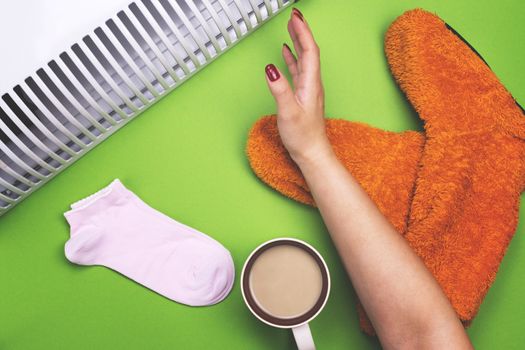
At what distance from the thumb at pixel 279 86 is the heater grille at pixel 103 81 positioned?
5.6 inches

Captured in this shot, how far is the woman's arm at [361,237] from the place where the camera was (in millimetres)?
741

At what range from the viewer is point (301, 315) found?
69 centimetres

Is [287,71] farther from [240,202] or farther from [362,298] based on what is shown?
[362,298]

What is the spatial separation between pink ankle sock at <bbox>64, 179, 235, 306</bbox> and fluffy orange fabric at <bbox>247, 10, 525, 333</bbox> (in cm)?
18

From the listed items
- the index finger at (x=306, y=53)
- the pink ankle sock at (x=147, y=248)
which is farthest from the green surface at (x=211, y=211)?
the index finger at (x=306, y=53)

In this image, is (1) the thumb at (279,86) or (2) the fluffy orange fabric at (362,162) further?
(2) the fluffy orange fabric at (362,162)

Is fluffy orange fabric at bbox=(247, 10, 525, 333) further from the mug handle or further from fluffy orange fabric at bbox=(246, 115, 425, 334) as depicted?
the mug handle

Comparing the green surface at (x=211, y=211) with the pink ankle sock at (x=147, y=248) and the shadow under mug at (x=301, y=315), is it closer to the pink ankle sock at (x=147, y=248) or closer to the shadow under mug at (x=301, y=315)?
the pink ankle sock at (x=147, y=248)

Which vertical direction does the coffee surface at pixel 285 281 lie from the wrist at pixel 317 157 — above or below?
below

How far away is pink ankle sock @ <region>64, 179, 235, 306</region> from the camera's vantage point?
85 centimetres

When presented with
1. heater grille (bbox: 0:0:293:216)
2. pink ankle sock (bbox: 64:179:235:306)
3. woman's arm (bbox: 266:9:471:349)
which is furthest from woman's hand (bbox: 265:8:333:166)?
pink ankle sock (bbox: 64:179:235:306)

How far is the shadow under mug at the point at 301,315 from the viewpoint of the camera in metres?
0.69

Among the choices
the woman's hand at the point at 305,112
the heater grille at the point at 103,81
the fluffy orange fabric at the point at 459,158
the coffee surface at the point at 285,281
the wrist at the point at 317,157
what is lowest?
the fluffy orange fabric at the point at 459,158

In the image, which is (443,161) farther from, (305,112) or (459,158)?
(305,112)
